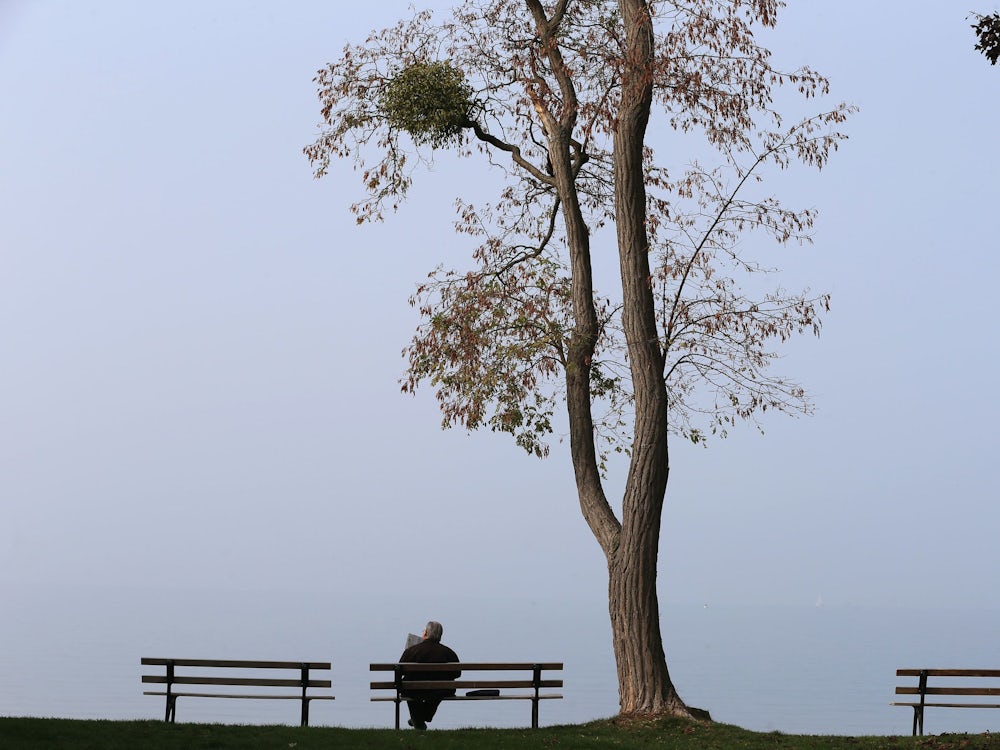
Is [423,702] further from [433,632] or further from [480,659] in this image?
[480,659]

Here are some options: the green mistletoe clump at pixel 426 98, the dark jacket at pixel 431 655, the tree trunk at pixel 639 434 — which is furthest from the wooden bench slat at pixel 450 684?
the green mistletoe clump at pixel 426 98

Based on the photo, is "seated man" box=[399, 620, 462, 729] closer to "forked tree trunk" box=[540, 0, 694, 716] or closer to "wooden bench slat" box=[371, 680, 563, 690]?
"wooden bench slat" box=[371, 680, 563, 690]

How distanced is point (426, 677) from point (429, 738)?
5.21 feet

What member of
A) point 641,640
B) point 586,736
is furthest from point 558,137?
point 586,736

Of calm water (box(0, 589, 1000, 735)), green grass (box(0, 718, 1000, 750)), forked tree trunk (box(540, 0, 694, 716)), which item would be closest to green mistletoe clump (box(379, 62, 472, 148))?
forked tree trunk (box(540, 0, 694, 716))

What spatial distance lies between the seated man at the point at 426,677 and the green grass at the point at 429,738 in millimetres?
911

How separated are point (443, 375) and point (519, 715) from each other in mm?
42938

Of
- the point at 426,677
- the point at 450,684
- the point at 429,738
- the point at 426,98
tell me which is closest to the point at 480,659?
the point at 426,98

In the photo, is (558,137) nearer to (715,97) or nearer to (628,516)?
(715,97)

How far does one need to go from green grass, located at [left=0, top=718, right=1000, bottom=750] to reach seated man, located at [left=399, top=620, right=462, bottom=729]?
0.91m

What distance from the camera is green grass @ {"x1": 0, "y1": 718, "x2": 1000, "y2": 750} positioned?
12414mm

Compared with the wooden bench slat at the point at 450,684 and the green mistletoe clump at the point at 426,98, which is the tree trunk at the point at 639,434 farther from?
the green mistletoe clump at the point at 426,98

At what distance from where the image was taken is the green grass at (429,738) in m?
12.4

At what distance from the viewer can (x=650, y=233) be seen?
1802cm
